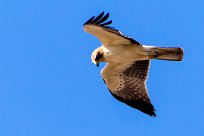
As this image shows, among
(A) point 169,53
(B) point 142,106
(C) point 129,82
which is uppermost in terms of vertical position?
(C) point 129,82

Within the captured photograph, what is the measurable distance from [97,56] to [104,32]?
56cm

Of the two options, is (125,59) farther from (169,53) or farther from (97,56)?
Answer: (169,53)

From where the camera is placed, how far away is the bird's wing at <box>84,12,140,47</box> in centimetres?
1105

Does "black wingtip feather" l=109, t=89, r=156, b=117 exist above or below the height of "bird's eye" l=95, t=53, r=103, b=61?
below

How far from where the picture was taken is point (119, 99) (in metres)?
12.6

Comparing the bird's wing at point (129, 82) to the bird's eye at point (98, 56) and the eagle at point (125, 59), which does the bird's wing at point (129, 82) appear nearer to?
the eagle at point (125, 59)

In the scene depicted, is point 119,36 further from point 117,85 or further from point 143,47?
point 117,85

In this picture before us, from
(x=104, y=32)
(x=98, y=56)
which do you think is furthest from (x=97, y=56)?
(x=104, y=32)

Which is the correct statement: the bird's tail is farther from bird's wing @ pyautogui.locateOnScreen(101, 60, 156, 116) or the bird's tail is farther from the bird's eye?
the bird's eye

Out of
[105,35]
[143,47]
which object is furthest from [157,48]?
[105,35]

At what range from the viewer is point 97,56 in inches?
454

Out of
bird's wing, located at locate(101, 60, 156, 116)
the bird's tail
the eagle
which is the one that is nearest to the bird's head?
the eagle

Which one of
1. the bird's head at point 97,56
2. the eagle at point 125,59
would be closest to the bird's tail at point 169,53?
the eagle at point 125,59

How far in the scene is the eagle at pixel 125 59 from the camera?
1127cm
